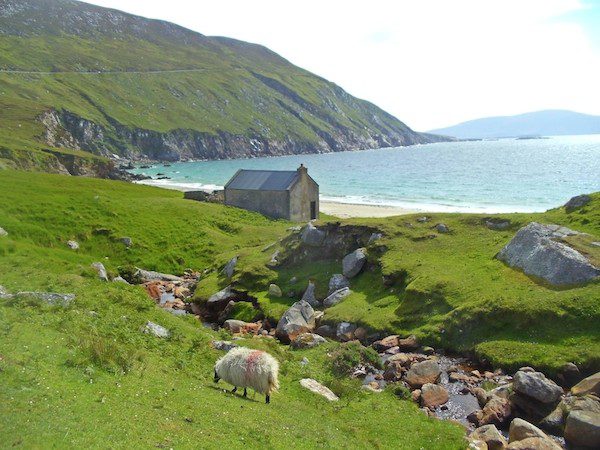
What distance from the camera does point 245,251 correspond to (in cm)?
5638

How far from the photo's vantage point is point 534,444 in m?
21.1

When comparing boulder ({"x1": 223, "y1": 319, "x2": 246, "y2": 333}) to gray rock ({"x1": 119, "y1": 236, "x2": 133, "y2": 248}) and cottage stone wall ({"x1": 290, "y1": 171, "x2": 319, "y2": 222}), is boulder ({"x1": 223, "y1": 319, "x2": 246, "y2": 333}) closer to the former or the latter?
gray rock ({"x1": 119, "y1": 236, "x2": 133, "y2": 248})

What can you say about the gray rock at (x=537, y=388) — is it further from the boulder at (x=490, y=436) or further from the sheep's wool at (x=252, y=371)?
the sheep's wool at (x=252, y=371)

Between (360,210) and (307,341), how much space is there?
84786mm

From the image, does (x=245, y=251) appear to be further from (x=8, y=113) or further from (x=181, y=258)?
(x=8, y=113)

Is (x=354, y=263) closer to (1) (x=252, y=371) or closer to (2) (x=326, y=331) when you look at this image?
(2) (x=326, y=331)

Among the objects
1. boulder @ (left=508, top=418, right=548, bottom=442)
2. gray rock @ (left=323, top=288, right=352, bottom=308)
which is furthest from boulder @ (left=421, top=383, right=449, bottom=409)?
gray rock @ (left=323, top=288, right=352, bottom=308)

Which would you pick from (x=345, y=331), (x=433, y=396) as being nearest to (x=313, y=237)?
(x=345, y=331)

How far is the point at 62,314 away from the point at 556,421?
2488cm

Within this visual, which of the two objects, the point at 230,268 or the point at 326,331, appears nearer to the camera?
the point at 326,331

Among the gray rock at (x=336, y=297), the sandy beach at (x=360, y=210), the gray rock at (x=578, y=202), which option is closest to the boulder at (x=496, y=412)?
the gray rock at (x=336, y=297)

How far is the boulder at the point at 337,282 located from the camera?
44578mm

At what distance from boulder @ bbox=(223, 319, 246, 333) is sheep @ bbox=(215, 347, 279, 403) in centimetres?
1757

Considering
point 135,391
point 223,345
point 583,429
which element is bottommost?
point 583,429
